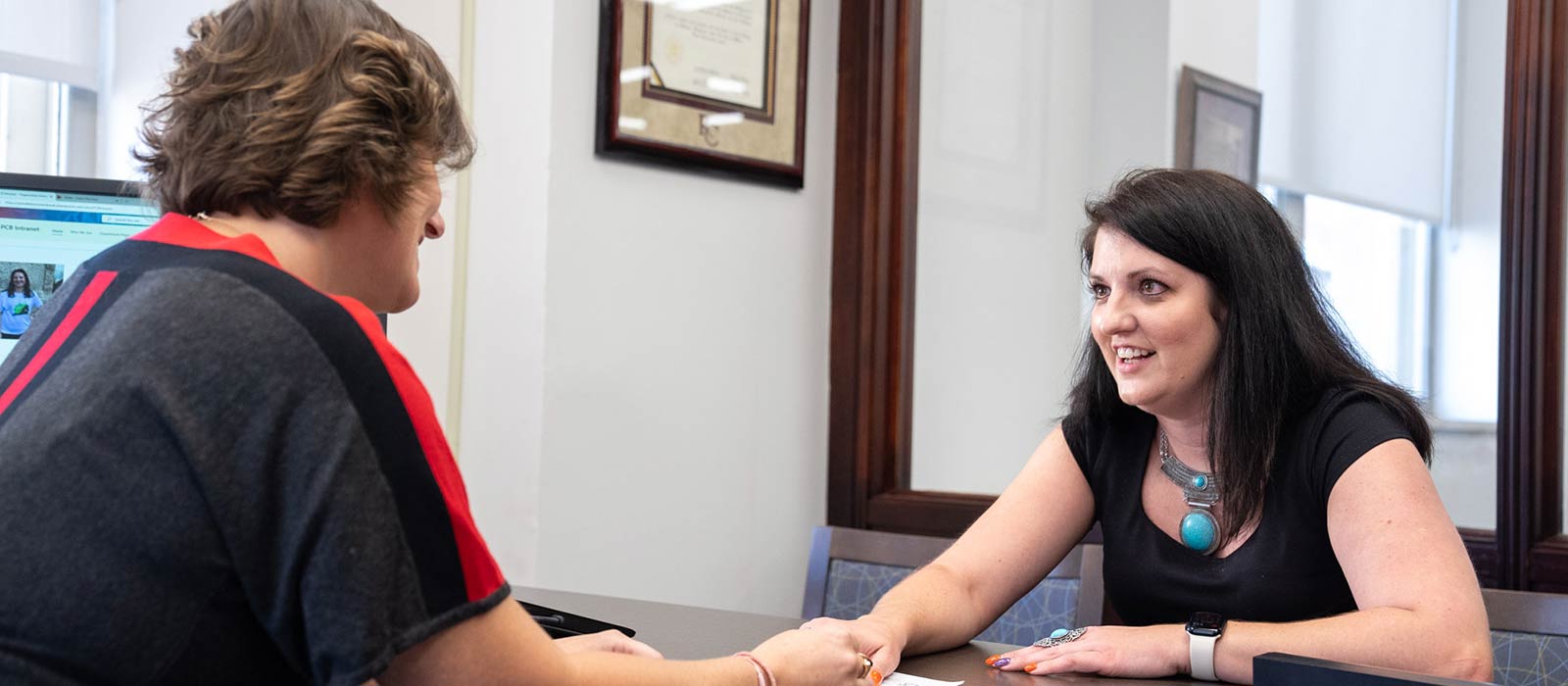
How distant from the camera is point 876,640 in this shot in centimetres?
155

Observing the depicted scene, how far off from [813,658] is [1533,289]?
1605mm

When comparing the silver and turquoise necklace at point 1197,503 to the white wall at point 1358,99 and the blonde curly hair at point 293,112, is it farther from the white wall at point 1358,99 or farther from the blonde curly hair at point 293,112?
the blonde curly hair at point 293,112

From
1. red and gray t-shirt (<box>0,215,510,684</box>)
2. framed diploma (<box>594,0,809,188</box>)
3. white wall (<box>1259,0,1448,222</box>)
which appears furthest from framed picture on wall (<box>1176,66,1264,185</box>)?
red and gray t-shirt (<box>0,215,510,684</box>)

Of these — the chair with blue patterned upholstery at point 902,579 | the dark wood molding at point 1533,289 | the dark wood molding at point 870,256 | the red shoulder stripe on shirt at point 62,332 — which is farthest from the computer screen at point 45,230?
the dark wood molding at point 1533,289

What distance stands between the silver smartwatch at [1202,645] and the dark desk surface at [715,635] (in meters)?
0.02

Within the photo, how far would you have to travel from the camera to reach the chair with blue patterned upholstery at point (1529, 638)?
5.39ft

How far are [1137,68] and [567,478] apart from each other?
1.70 m

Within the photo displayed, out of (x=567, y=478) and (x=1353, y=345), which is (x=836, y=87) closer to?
(x=567, y=478)

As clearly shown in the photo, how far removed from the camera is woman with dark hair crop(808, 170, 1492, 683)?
163cm

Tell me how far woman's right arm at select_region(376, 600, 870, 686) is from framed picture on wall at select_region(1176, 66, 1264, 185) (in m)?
2.30

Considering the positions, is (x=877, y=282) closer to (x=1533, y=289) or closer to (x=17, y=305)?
(x=1533, y=289)

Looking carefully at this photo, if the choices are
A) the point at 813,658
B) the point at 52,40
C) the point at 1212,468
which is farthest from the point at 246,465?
the point at 52,40

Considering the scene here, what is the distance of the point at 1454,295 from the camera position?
2463 millimetres

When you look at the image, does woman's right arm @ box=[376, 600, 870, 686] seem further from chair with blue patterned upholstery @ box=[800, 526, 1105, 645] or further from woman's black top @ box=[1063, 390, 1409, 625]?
chair with blue patterned upholstery @ box=[800, 526, 1105, 645]
